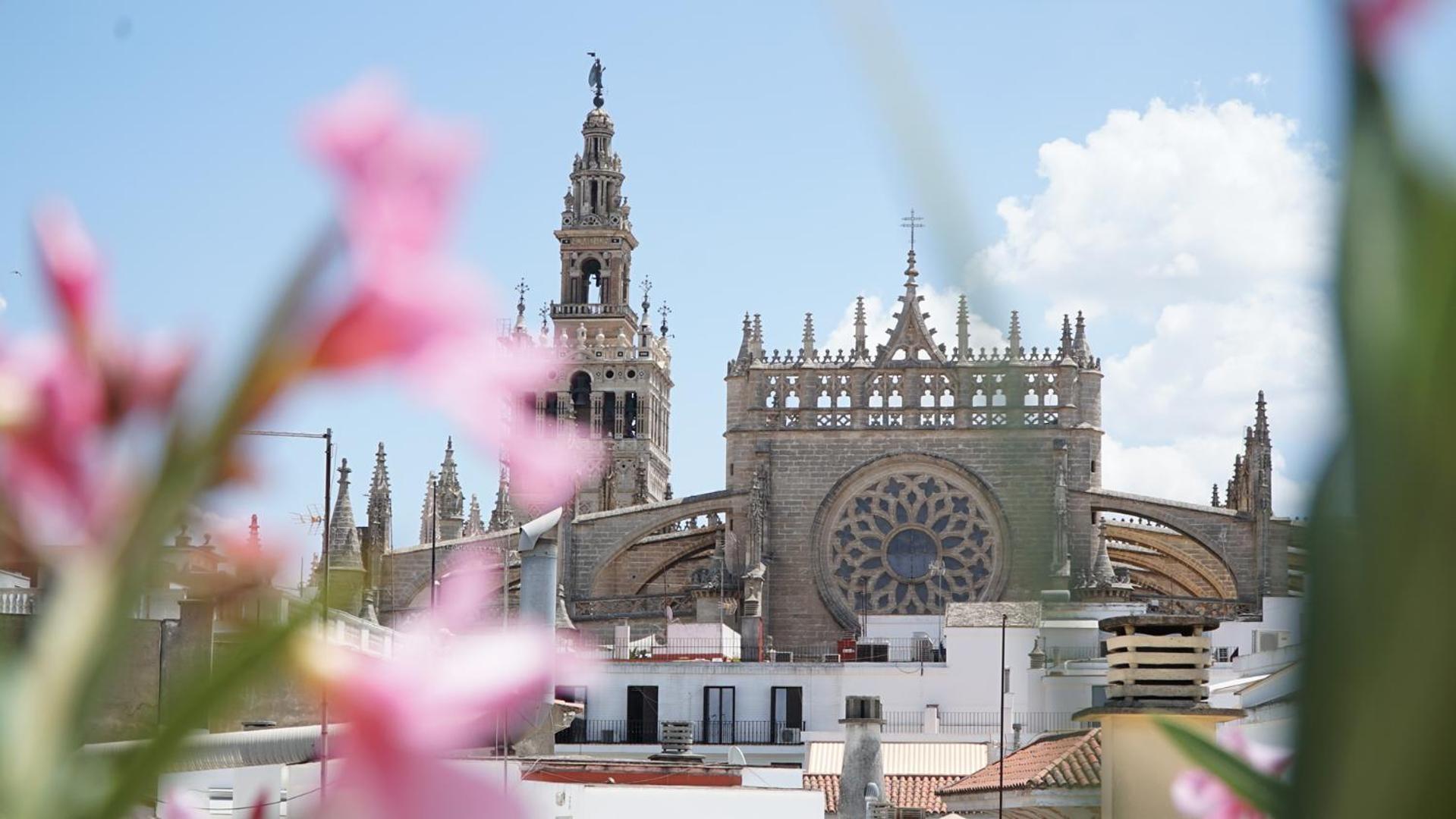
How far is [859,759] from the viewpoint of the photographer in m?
24.8

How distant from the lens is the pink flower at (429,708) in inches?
22.9

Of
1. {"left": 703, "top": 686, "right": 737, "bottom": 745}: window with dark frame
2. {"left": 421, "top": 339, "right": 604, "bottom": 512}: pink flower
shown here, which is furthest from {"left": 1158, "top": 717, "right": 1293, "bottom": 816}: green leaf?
{"left": 703, "top": 686, "right": 737, "bottom": 745}: window with dark frame

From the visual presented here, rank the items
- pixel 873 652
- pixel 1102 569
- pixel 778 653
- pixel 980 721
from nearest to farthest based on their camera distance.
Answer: pixel 980 721 → pixel 873 652 → pixel 1102 569 → pixel 778 653

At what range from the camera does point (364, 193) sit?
648 millimetres

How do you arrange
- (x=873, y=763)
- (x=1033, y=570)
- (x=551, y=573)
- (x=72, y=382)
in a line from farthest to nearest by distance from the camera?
(x=873, y=763)
(x=551, y=573)
(x=1033, y=570)
(x=72, y=382)

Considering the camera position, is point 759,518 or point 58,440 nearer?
point 58,440

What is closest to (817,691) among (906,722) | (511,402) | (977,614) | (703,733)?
(906,722)

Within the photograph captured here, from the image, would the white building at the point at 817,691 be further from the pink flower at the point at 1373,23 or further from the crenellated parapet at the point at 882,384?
the pink flower at the point at 1373,23

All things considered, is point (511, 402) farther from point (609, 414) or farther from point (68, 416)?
point (609, 414)

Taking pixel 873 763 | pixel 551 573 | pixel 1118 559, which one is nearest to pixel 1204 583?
pixel 1118 559

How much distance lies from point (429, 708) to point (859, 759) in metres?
24.6

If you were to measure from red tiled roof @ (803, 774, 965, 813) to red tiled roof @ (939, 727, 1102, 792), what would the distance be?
3.23 meters

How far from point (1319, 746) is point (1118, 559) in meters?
46.7

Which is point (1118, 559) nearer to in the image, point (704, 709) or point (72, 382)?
point (704, 709)
